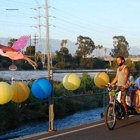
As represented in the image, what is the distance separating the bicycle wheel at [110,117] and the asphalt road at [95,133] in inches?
5.2

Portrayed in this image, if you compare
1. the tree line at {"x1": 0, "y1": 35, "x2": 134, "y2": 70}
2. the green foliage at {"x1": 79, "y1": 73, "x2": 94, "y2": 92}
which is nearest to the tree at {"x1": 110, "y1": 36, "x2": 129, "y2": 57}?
the tree line at {"x1": 0, "y1": 35, "x2": 134, "y2": 70}

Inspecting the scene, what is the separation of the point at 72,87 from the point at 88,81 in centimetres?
1747

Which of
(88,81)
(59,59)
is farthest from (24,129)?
(59,59)

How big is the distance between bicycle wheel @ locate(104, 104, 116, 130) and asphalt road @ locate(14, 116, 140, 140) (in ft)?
0.43

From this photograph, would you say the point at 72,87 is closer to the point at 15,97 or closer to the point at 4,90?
the point at 15,97

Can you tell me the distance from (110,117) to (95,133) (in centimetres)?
74

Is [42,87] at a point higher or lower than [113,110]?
higher

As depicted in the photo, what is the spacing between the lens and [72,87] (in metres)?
10.5

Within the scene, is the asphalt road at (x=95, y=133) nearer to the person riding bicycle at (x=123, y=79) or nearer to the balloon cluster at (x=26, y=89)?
the person riding bicycle at (x=123, y=79)

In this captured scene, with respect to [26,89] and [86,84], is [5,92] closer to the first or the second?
[26,89]

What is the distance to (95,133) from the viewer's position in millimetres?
9164

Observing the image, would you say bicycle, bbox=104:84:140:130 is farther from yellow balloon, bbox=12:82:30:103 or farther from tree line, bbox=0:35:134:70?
tree line, bbox=0:35:134:70

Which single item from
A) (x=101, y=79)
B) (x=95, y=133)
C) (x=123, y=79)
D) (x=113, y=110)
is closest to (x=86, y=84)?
(x=101, y=79)

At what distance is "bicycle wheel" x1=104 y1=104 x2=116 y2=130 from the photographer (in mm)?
9516
